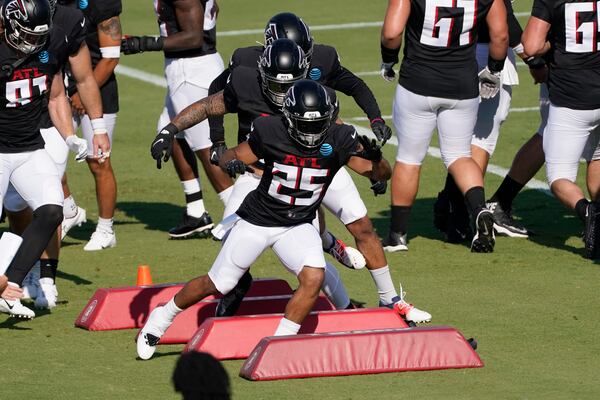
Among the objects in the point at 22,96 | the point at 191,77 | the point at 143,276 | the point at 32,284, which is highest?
the point at 22,96

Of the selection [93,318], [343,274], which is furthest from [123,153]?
[93,318]

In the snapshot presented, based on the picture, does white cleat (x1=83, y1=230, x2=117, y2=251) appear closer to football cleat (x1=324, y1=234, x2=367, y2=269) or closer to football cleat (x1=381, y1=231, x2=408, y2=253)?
football cleat (x1=381, y1=231, x2=408, y2=253)

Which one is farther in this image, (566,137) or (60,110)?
(566,137)

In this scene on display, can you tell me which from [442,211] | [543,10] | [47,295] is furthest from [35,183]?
[543,10]

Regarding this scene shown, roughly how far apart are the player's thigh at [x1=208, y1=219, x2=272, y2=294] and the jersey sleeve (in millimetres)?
3580

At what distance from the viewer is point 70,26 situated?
9469 mm

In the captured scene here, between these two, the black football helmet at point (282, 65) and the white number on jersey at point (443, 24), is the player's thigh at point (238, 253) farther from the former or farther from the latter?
the white number on jersey at point (443, 24)

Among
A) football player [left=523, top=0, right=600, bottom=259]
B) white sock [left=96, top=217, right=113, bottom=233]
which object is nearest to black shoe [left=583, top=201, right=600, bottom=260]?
football player [left=523, top=0, right=600, bottom=259]

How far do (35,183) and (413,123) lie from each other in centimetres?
324

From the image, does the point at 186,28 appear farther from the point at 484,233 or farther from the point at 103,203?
the point at 484,233

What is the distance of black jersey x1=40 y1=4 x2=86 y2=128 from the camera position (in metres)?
9.43

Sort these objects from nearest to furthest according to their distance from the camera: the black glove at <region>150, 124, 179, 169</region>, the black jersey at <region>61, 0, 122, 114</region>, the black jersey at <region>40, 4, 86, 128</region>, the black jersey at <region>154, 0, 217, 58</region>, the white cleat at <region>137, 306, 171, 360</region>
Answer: the white cleat at <region>137, 306, 171, 360</region> < the black glove at <region>150, 124, 179, 169</region> < the black jersey at <region>40, 4, 86, 128</region> < the black jersey at <region>61, 0, 122, 114</region> < the black jersey at <region>154, 0, 217, 58</region>

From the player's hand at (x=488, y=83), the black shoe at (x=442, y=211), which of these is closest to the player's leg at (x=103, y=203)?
the black shoe at (x=442, y=211)

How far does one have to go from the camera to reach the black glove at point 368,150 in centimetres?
796
